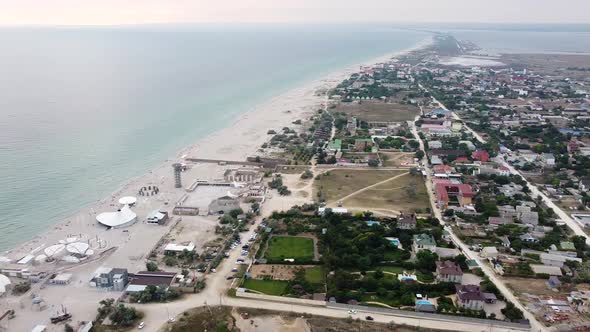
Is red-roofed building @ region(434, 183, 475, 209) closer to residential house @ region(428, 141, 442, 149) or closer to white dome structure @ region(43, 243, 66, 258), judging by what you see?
residential house @ region(428, 141, 442, 149)

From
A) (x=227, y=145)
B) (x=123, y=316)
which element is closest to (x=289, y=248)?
(x=123, y=316)

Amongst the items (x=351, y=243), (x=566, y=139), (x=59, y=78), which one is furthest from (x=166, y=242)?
(x=59, y=78)

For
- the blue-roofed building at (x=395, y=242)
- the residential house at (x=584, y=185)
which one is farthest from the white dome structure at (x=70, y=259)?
the residential house at (x=584, y=185)

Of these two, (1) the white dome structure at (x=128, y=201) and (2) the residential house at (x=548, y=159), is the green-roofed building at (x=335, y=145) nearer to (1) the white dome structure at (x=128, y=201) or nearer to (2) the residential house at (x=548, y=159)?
(2) the residential house at (x=548, y=159)

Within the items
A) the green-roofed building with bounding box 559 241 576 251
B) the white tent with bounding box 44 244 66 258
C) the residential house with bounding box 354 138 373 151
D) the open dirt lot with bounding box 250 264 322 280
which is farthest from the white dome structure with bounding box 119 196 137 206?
the green-roofed building with bounding box 559 241 576 251

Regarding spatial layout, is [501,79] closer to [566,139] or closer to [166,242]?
[566,139]

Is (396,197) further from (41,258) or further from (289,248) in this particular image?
(41,258)
